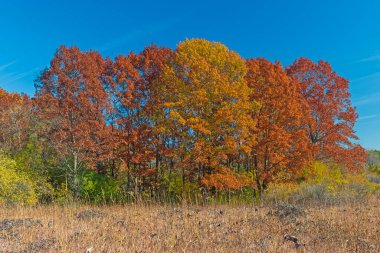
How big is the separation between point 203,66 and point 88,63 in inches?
335

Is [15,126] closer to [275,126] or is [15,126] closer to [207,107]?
[207,107]

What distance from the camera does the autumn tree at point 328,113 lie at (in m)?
28.5

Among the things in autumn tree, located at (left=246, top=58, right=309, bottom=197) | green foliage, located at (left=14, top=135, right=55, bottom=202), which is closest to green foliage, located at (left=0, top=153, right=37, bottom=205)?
green foliage, located at (left=14, top=135, right=55, bottom=202)

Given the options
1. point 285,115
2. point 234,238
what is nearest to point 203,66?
point 285,115

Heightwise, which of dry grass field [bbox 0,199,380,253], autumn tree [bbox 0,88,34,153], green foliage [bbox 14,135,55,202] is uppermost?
autumn tree [bbox 0,88,34,153]

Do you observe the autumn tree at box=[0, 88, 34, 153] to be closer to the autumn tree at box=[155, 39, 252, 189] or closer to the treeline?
the treeline

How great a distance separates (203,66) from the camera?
21.7 metres

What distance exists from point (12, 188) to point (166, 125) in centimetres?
1008

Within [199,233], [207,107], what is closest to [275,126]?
[207,107]

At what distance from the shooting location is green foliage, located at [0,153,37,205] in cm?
1773

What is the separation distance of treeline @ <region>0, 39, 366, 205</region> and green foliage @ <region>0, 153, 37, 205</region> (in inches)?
73.4

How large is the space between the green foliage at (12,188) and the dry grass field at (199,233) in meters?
9.86

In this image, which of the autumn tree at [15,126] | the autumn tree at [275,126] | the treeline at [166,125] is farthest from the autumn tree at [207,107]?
the autumn tree at [15,126]

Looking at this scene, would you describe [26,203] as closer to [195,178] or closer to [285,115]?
[195,178]
